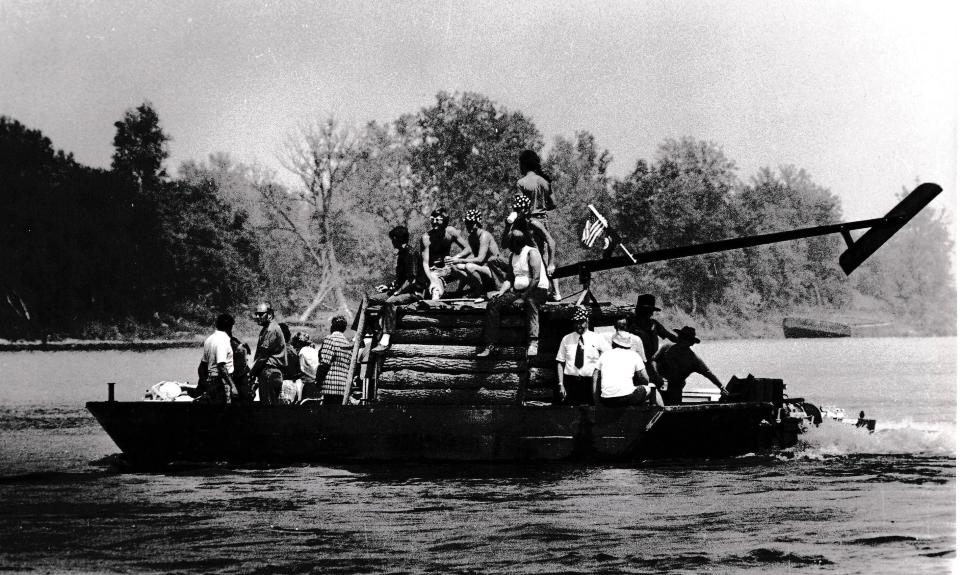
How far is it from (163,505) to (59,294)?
49.9 m

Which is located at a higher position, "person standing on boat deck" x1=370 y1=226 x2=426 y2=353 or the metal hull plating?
"person standing on boat deck" x1=370 y1=226 x2=426 y2=353

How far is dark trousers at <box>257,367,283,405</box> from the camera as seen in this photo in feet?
56.0

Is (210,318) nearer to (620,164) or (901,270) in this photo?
(620,164)

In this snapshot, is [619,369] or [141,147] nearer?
[619,369]

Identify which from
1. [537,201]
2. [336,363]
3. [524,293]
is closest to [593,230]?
[537,201]

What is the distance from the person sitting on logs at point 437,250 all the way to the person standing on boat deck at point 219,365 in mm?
2599

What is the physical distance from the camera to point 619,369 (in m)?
15.6

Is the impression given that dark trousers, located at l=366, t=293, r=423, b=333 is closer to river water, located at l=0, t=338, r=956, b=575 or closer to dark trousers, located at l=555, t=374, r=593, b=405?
river water, located at l=0, t=338, r=956, b=575

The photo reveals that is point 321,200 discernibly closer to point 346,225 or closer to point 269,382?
point 346,225

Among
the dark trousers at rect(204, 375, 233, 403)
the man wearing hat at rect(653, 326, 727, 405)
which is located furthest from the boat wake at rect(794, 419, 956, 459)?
the dark trousers at rect(204, 375, 233, 403)

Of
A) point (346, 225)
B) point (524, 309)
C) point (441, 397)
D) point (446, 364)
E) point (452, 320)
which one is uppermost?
point (346, 225)

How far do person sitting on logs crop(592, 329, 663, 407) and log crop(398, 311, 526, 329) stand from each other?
1.22 meters

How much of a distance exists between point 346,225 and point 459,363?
52726 mm

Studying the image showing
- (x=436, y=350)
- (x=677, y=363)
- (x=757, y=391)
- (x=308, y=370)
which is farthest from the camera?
(x=308, y=370)
